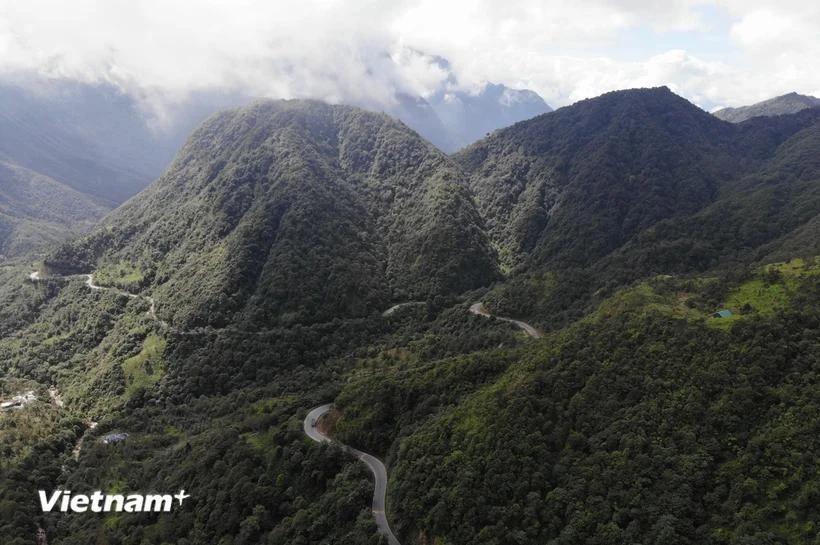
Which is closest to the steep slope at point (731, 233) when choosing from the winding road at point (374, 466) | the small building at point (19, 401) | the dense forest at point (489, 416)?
the dense forest at point (489, 416)

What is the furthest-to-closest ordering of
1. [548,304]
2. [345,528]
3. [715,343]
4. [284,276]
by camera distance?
1. [284,276]
2. [548,304]
3. [715,343]
4. [345,528]

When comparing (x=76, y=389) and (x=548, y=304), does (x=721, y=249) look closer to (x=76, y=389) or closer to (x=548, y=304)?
(x=548, y=304)

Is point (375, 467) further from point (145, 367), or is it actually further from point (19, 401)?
point (19, 401)

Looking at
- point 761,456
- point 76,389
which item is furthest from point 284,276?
point 761,456

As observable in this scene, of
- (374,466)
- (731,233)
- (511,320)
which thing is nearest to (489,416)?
(374,466)

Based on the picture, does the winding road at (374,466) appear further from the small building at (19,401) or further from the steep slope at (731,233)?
the steep slope at (731,233)

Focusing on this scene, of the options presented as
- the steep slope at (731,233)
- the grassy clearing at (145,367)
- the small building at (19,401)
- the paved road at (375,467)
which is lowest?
the paved road at (375,467)
